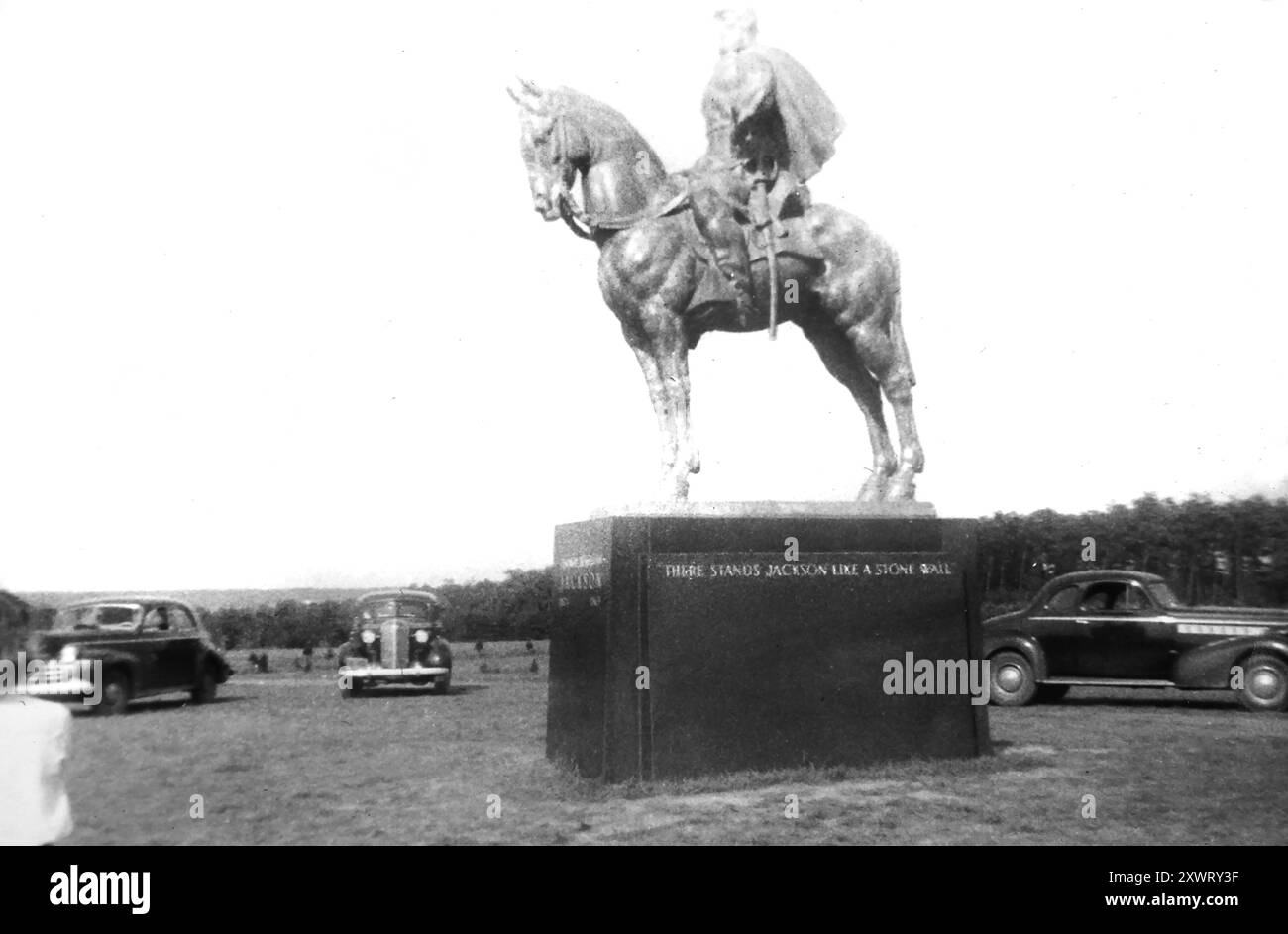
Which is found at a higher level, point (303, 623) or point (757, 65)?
point (757, 65)

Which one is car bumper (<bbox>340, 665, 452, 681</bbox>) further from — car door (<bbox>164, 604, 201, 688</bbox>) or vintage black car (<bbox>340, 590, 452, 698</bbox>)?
car door (<bbox>164, 604, 201, 688</bbox>)

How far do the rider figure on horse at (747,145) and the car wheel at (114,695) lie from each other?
440 centimetres

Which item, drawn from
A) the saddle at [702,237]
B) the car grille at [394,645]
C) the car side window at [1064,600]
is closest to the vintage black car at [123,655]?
the saddle at [702,237]

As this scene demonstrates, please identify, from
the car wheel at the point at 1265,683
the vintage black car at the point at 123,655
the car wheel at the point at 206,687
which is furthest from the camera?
the car wheel at the point at 1265,683

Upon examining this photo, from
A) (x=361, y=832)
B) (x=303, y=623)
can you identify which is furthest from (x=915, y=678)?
(x=303, y=623)

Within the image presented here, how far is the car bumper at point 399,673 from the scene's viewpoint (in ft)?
37.5

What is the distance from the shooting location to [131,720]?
20.2 ft

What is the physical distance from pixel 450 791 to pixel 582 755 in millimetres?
1097

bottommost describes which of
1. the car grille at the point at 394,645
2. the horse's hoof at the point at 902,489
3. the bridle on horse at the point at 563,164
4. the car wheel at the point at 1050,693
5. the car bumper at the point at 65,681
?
the car wheel at the point at 1050,693

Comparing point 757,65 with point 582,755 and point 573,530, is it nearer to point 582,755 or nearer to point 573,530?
point 573,530

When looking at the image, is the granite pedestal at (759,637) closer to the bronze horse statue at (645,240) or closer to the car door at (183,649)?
the bronze horse statue at (645,240)

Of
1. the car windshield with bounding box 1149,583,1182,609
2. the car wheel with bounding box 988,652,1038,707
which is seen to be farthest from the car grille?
the car windshield with bounding box 1149,583,1182,609

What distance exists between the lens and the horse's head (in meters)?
7.94

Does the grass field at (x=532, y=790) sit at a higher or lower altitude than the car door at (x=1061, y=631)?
lower
